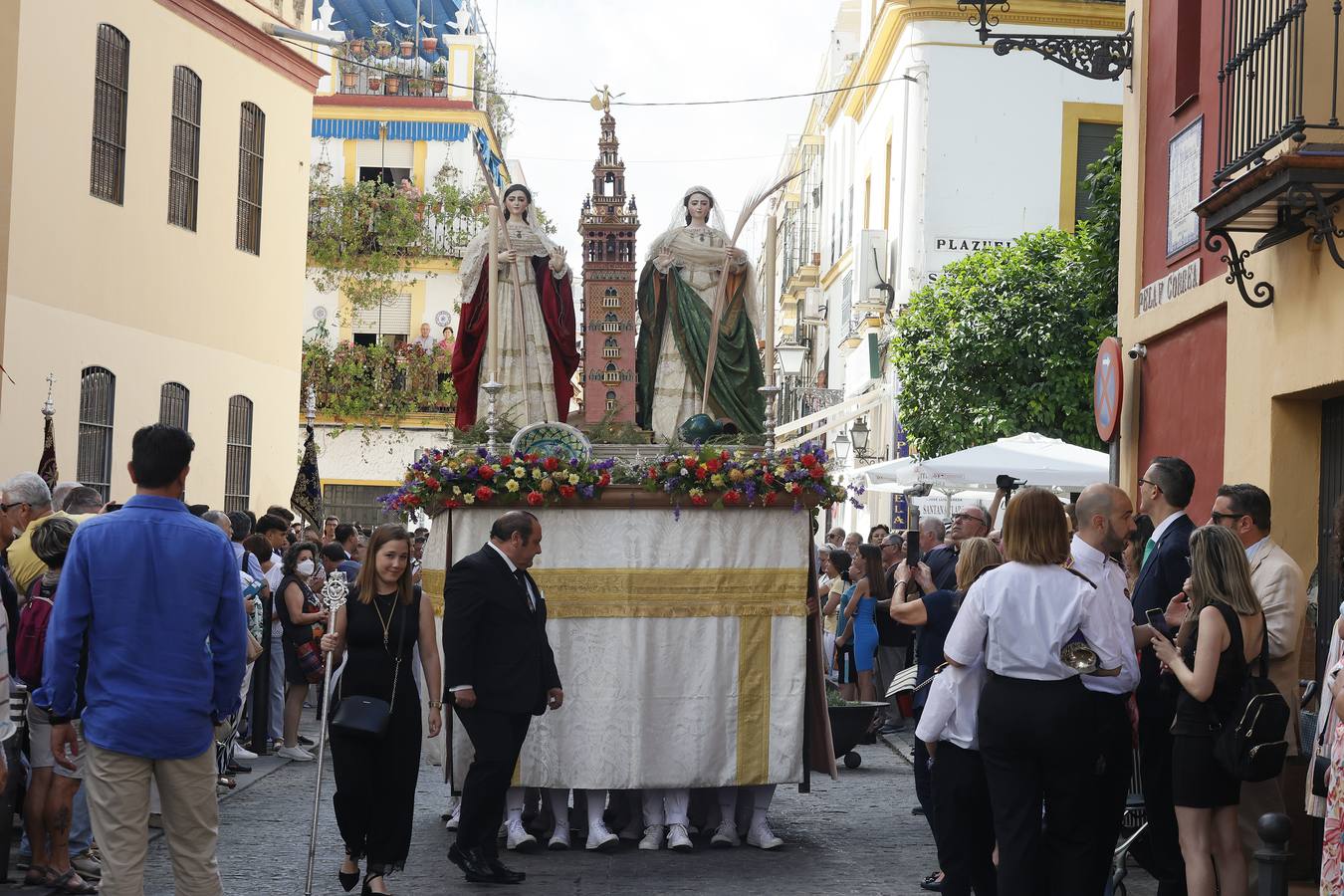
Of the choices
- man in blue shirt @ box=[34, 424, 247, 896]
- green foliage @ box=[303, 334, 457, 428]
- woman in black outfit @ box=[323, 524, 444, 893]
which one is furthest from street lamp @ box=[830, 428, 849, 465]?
man in blue shirt @ box=[34, 424, 247, 896]

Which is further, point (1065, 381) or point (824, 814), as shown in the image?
point (1065, 381)

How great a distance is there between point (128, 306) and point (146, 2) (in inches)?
146

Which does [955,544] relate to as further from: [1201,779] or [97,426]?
[97,426]

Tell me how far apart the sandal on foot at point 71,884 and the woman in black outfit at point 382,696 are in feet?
4.02

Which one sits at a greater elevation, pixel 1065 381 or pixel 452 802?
pixel 1065 381

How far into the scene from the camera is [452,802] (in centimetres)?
1112

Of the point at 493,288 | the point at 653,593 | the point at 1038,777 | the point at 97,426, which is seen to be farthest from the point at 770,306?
the point at 97,426

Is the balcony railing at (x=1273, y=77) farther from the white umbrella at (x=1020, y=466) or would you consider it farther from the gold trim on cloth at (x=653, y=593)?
the white umbrella at (x=1020, y=466)

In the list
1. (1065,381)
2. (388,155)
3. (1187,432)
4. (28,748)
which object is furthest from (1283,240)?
(388,155)

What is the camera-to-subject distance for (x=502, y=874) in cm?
902

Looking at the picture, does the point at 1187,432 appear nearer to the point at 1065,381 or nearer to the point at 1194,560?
the point at 1194,560

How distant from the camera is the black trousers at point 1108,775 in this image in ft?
23.0

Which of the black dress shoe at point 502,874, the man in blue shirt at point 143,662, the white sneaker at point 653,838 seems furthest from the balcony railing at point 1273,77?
the man in blue shirt at point 143,662

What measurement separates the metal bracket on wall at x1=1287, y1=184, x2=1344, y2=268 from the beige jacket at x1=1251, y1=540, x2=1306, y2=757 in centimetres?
161
